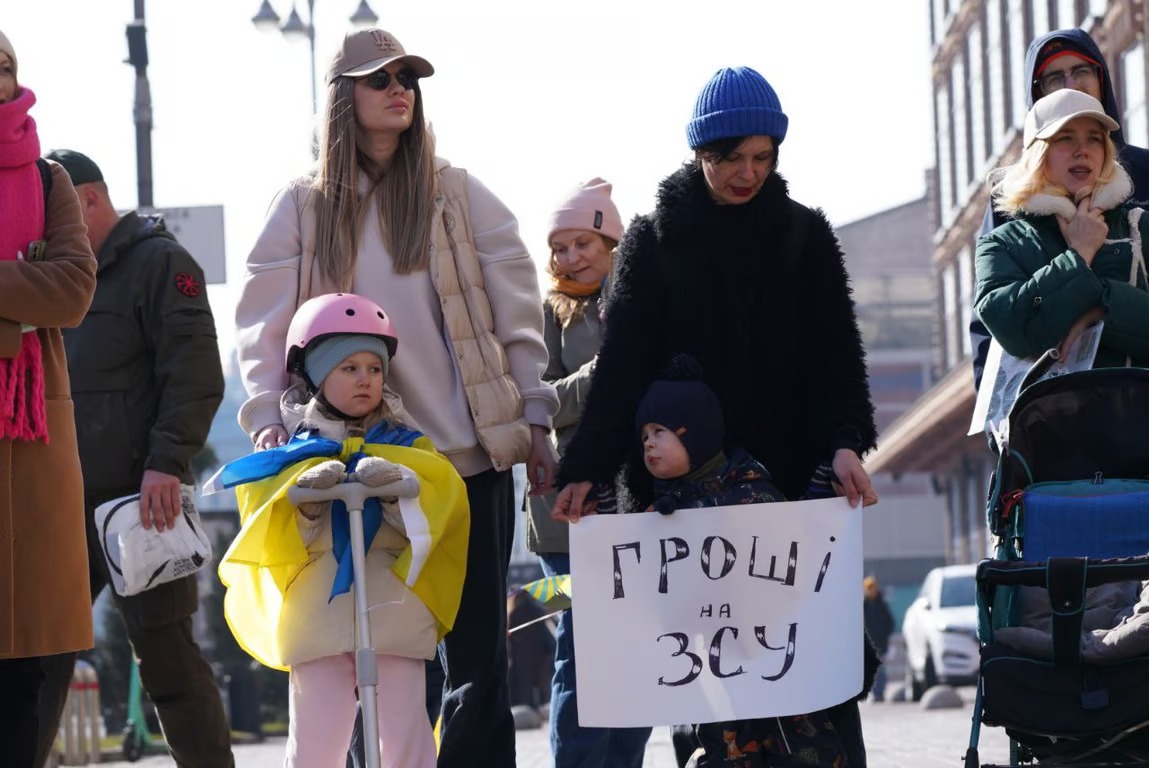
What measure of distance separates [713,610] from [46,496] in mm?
1851

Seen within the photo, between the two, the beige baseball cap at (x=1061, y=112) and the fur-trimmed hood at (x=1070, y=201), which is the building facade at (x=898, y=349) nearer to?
the beige baseball cap at (x=1061, y=112)

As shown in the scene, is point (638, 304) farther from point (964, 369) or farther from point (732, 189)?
point (964, 369)

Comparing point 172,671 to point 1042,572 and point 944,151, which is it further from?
point 944,151

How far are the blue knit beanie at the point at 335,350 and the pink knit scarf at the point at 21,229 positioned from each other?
29.4 inches

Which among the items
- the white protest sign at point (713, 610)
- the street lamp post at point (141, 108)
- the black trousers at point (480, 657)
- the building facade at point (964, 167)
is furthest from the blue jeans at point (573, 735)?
the building facade at point (964, 167)

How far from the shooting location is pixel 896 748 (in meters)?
13.5

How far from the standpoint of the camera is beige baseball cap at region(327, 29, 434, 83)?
22.2 ft

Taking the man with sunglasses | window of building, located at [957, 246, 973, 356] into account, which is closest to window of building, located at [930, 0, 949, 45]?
window of building, located at [957, 246, 973, 356]

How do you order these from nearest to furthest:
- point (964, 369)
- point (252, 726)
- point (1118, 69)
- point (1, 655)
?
point (1, 655), point (252, 726), point (1118, 69), point (964, 369)

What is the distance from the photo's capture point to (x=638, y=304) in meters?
6.60

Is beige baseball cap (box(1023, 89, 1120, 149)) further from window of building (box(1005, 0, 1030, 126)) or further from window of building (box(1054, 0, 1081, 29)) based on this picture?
window of building (box(1005, 0, 1030, 126))

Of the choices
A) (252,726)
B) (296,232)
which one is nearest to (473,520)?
(296,232)

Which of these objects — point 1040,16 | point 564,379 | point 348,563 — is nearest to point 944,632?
point 1040,16

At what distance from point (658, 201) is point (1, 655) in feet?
7.22
